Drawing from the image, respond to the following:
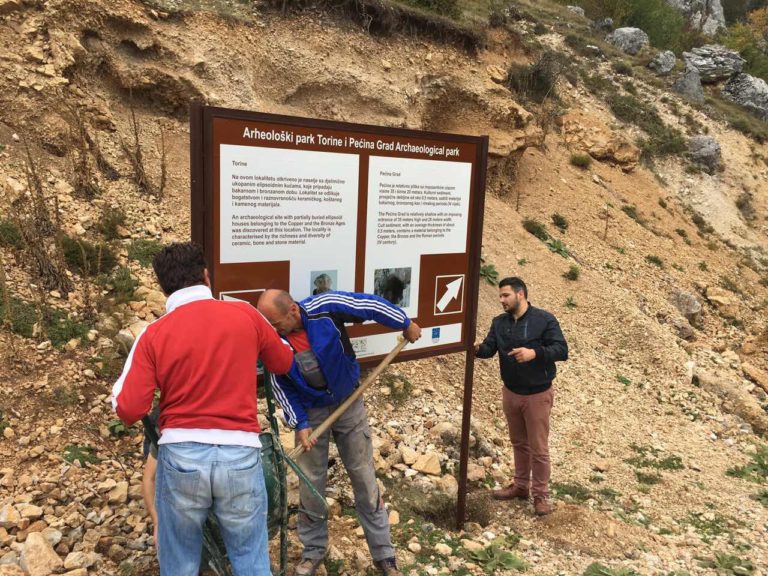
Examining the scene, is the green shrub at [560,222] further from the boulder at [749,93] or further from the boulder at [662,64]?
the boulder at [749,93]

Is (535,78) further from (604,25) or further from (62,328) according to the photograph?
(604,25)

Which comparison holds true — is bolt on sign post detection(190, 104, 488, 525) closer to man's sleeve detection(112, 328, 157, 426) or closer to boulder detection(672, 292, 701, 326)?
man's sleeve detection(112, 328, 157, 426)

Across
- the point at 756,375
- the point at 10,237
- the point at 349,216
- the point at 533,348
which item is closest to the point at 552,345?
the point at 533,348

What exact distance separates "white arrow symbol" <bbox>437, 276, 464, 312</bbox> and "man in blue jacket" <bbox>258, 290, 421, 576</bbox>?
732mm

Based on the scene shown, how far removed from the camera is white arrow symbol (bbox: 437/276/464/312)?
13.6 feet

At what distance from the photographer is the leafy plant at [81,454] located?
376 cm

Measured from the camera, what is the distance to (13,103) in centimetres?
723

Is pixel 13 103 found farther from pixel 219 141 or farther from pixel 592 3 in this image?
pixel 592 3

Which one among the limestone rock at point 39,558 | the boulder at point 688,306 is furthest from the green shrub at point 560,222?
the limestone rock at point 39,558

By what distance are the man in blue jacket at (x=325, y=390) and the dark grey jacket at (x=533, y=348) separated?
141cm

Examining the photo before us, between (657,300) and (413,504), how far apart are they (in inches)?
346

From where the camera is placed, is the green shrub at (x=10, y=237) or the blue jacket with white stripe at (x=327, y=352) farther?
the green shrub at (x=10, y=237)

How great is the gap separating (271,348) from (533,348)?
2.62 metres

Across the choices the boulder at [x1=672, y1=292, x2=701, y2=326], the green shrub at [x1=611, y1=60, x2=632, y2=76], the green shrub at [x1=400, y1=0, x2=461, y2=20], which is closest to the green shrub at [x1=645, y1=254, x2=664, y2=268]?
the boulder at [x1=672, y1=292, x2=701, y2=326]
